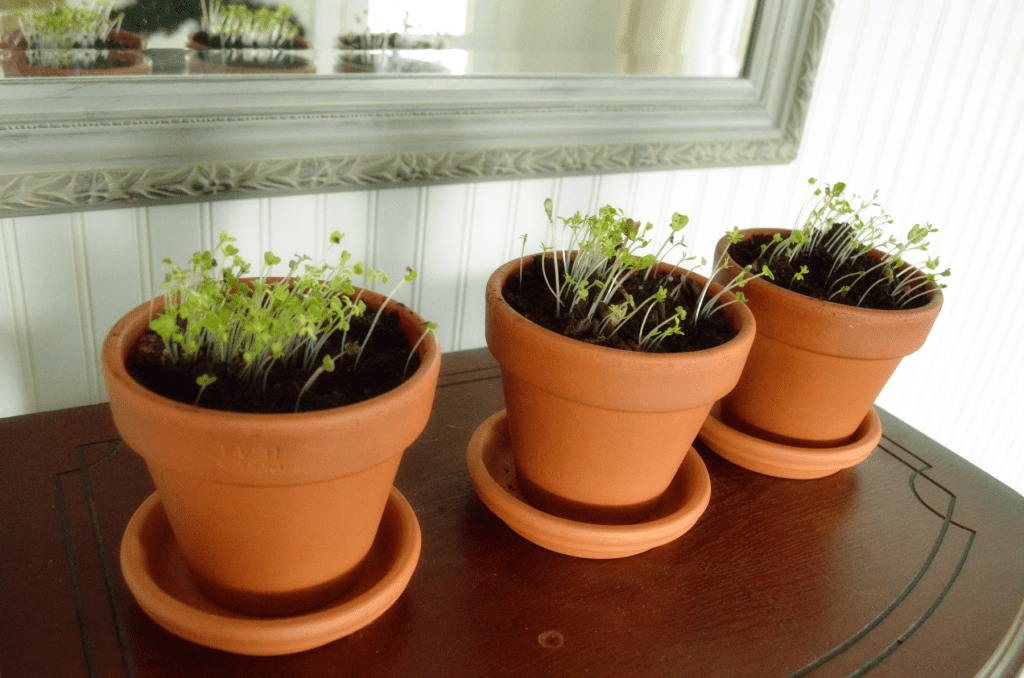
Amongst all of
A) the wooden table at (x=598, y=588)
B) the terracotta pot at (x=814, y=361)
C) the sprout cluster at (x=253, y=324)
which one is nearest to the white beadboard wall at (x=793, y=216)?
the wooden table at (x=598, y=588)

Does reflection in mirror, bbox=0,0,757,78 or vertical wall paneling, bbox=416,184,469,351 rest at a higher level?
reflection in mirror, bbox=0,0,757,78

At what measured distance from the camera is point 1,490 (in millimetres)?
708

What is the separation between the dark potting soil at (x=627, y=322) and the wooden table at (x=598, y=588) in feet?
0.69

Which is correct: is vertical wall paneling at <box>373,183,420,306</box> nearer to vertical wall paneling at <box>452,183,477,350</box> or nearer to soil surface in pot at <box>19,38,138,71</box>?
vertical wall paneling at <box>452,183,477,350</box>

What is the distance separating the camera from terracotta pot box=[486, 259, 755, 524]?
65 cm


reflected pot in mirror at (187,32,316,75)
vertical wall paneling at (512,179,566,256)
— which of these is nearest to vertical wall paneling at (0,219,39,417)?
reflected pot in mirror at (187,32,316,75)

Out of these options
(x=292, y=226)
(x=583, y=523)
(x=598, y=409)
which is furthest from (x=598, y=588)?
(x=292, y=226)

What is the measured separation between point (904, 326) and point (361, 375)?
22.3 inches

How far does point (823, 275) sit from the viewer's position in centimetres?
89

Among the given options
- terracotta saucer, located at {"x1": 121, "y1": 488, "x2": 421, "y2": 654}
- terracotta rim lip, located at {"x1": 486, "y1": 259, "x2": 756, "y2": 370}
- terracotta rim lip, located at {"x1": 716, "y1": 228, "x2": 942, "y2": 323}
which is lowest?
terracotta saucer, located at {"x1": 121, "y1": 488, "x2": 421, "y2": 654}

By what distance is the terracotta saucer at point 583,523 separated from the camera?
715 mm

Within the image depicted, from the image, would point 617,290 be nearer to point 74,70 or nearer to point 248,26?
point 248,26

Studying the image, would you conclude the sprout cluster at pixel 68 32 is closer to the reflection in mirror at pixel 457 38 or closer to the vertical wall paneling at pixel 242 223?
the reflection in mirror at pixel 457 38

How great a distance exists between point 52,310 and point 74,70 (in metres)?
0.27
